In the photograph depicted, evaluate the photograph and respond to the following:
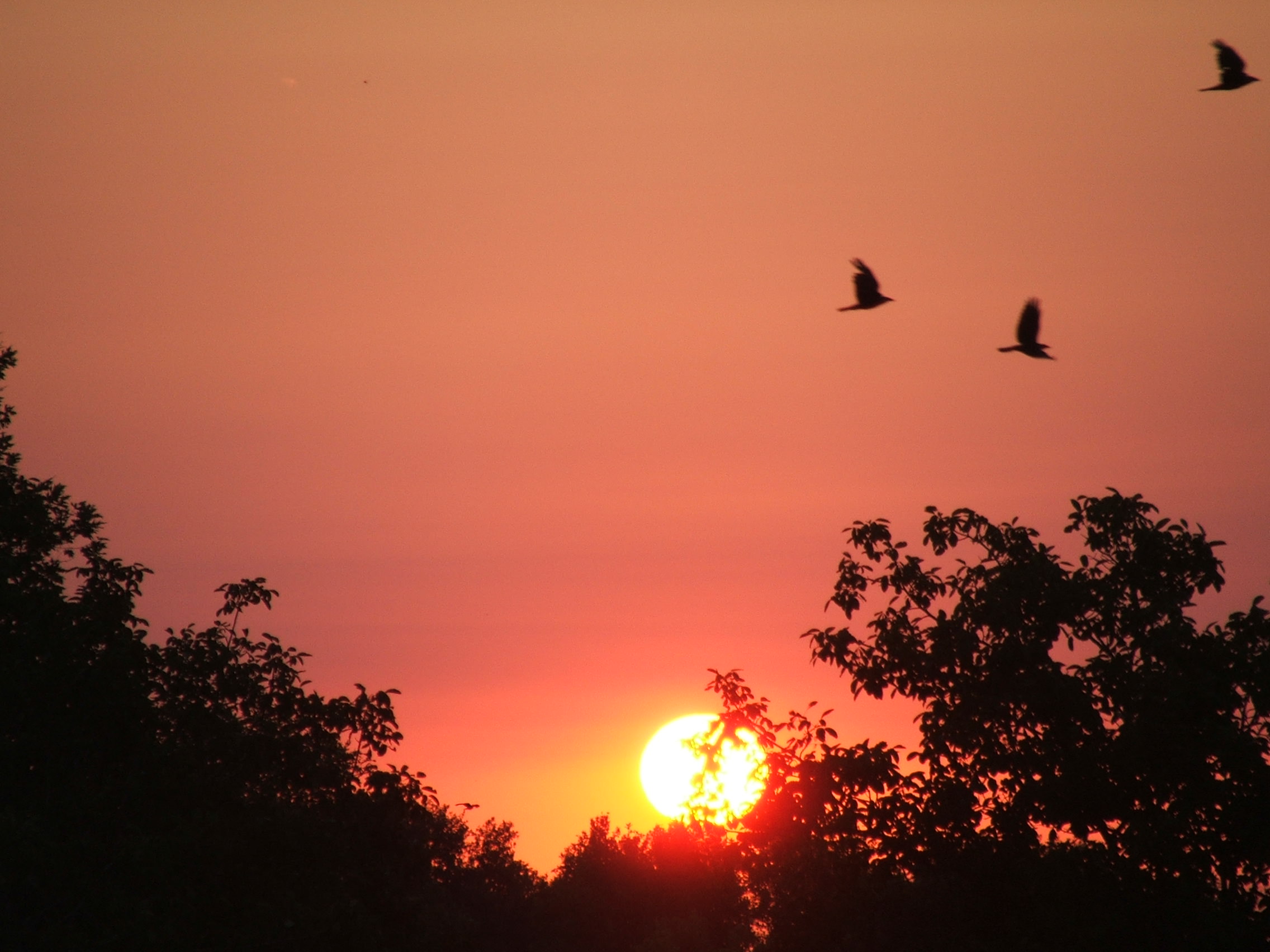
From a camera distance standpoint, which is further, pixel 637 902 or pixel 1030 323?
pixel 637 902

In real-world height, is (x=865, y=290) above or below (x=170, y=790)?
above

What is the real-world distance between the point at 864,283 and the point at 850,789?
27.5 feet

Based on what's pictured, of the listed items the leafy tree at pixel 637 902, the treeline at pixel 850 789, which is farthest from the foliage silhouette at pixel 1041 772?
the leafy tree at pixel 637 902

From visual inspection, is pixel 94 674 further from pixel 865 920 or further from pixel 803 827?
pixel 865 920

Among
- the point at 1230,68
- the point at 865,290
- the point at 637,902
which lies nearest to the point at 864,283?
the point at 865,290

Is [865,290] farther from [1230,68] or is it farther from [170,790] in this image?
[170,790]

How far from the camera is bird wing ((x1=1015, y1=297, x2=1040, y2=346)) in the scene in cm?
1803

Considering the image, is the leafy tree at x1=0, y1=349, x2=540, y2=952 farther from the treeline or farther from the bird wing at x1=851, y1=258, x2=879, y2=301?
the bird wing at x1=851, y1=258, x2=879, y2=301

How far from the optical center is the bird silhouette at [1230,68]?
679 inches

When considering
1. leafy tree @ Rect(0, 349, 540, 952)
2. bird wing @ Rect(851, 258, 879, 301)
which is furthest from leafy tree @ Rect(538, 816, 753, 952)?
bird wing @ Rect(851, 258, 879, 301)

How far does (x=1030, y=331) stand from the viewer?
18109 mm

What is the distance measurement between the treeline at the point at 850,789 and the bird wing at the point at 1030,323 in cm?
475

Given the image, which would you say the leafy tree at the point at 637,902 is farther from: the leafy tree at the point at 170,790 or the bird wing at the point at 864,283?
the bird wing at the point at 864,283

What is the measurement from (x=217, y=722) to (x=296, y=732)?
1.54 m
